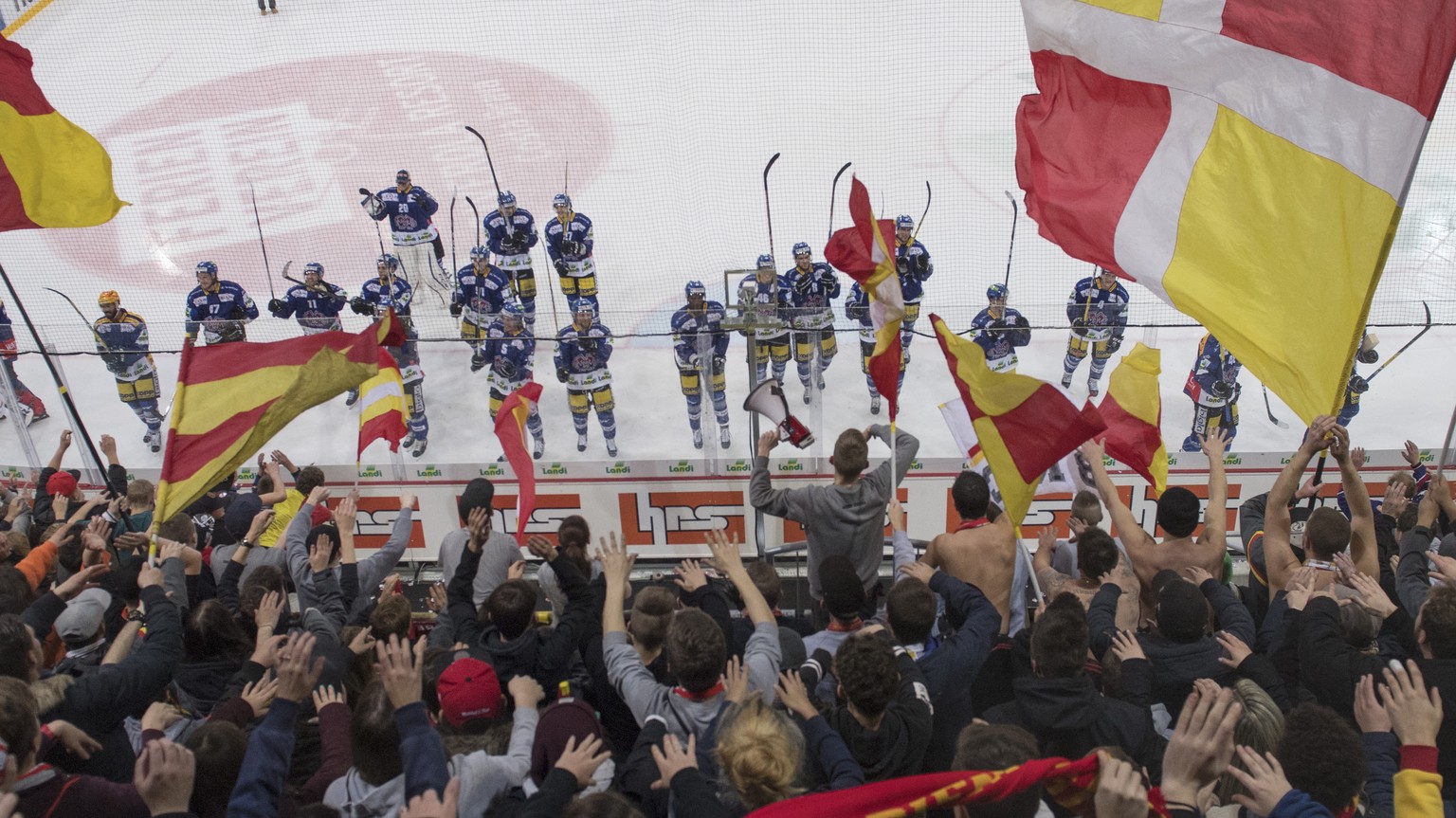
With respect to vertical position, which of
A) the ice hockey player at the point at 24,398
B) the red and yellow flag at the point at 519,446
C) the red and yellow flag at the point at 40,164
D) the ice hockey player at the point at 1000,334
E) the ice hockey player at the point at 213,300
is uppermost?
the red and yellow flag at the point at 40,164

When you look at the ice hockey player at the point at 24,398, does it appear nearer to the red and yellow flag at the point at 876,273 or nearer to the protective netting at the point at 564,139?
the protective netting at the point at 564,139

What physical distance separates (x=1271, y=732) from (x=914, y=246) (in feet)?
19.3

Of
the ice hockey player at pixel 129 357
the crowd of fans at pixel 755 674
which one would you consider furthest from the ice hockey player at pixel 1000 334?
the ice hockey player at pixel 129 357

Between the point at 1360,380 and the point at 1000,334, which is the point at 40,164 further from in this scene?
the point at 1360,380

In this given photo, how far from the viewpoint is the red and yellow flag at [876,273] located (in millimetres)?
4844

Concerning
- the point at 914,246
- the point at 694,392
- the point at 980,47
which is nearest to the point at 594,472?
the point at 694,392

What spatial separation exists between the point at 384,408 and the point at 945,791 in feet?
15.2

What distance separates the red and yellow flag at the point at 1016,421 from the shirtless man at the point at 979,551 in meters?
0.19

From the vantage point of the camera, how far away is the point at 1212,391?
25.0 feet

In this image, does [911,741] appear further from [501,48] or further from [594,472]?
[501,48]

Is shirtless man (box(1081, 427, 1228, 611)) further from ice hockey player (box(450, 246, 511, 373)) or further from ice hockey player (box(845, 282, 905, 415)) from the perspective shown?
ice hockey player (box(450, 246, 511, 373))

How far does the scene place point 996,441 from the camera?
177 inches

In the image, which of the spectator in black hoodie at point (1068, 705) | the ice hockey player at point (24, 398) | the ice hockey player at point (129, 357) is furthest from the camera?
the ice hockey player at point (24, 398)

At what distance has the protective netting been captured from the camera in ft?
36.7
